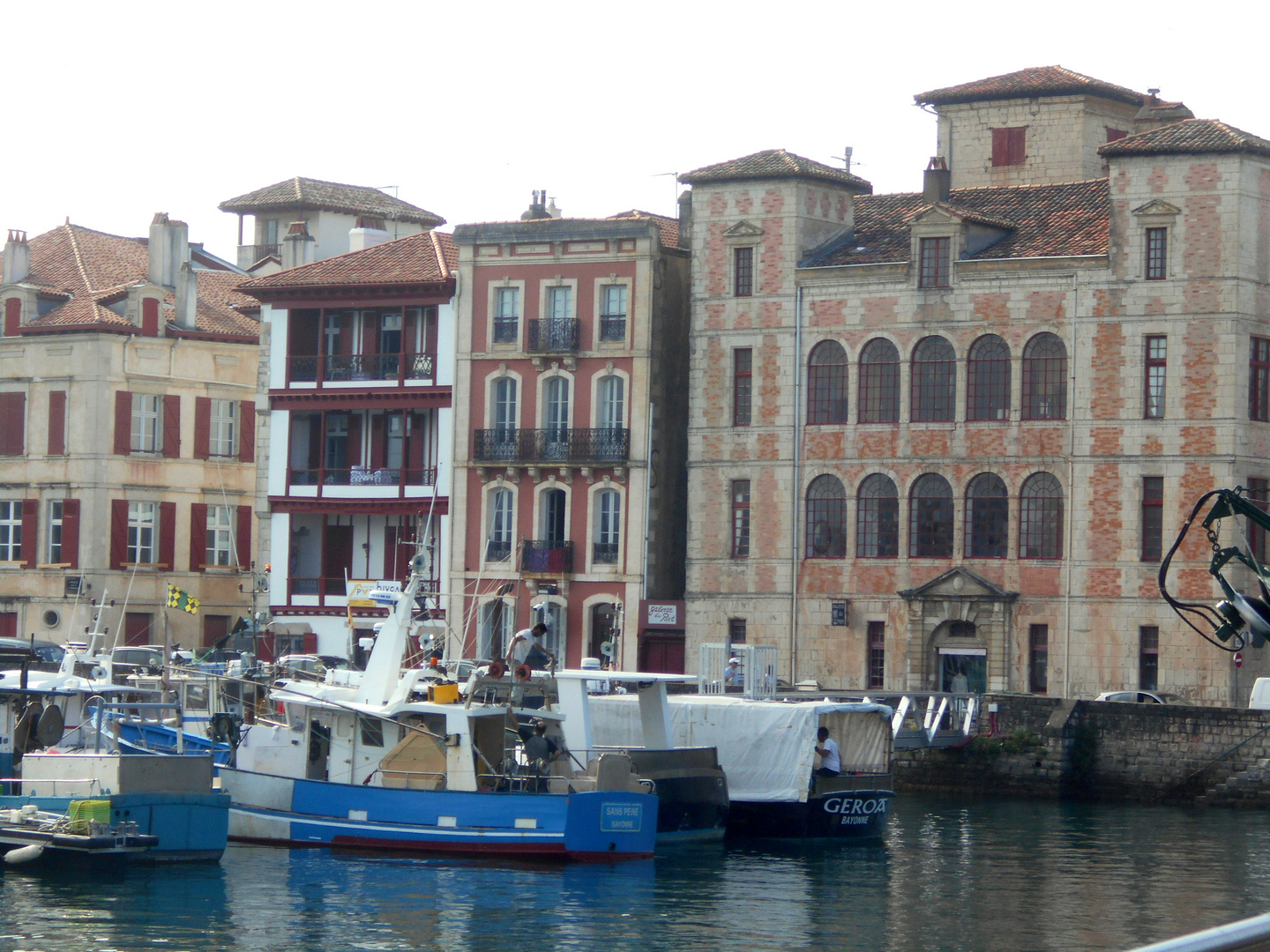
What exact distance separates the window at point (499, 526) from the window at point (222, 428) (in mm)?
12482

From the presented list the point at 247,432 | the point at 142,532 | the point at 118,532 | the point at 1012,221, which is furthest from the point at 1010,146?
the point at 118,532

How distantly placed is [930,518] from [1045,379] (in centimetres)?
434

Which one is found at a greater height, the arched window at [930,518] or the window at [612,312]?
the window at [612,312]

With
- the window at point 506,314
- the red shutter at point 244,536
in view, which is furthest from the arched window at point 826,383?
the red shutter at point 244,536

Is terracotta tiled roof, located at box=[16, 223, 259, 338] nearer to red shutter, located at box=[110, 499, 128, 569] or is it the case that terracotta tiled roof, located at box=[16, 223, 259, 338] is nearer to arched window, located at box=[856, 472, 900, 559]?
red shutter, located at box=[110, 499, 128, 569]

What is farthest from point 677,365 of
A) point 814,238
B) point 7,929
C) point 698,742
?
point 7,929

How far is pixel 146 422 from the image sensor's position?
69.5 m

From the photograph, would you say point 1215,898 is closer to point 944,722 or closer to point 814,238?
point 944,722

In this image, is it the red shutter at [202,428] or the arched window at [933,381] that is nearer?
the arched window at [933,381]

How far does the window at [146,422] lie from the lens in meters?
69.2

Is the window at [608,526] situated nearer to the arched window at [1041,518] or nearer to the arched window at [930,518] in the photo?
the arched window at [930,518]

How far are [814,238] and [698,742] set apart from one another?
21714 millimetres

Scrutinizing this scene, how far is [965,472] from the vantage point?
56.3 m

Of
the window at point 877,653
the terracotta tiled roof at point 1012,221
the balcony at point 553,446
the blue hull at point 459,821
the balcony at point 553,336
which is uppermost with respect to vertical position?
the terracotta tiled roof at point 1012,221
